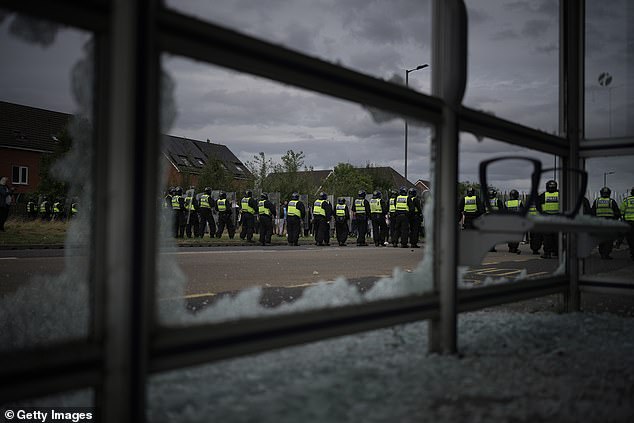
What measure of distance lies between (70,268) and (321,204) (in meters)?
15.2

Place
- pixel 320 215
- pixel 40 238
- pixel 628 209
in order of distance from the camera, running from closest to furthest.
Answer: pixel 628 209 < pixel 40 238 < pixel 320 215

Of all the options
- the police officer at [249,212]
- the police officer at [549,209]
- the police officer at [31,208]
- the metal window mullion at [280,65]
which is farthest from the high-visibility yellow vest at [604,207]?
the police officer at [31,208]

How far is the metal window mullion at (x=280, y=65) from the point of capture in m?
1.38

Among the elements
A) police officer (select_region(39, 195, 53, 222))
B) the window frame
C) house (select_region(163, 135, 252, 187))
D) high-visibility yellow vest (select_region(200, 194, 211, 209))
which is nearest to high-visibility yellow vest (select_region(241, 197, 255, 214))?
high-visibility yellow vest (select_region(200, 194, 211, 209))

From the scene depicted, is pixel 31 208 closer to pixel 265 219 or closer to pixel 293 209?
pixel 265 219

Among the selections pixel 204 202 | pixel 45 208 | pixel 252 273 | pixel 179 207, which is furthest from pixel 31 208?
pixel 252 273

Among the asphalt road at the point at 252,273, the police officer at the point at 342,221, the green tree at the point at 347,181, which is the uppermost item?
the green tree at the point at 347,181

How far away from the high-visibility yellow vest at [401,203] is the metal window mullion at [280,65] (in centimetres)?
1443

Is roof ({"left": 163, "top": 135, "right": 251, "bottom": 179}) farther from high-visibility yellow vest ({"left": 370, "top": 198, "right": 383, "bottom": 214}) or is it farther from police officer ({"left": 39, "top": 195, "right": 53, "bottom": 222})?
high-visibility yellow vest ({"left": 370, "top": 198, "right": 383, "bottom": 214})

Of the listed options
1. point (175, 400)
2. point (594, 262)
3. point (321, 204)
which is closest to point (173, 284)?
point (175, 400)

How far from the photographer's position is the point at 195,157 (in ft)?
92.7

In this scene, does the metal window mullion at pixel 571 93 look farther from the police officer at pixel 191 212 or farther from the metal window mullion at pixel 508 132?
the police officer at pixel 191 212

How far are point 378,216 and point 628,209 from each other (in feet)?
28.0

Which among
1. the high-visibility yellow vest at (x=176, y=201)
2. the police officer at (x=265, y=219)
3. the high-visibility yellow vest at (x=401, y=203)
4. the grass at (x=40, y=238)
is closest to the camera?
the grass at (x=40, y=238)
